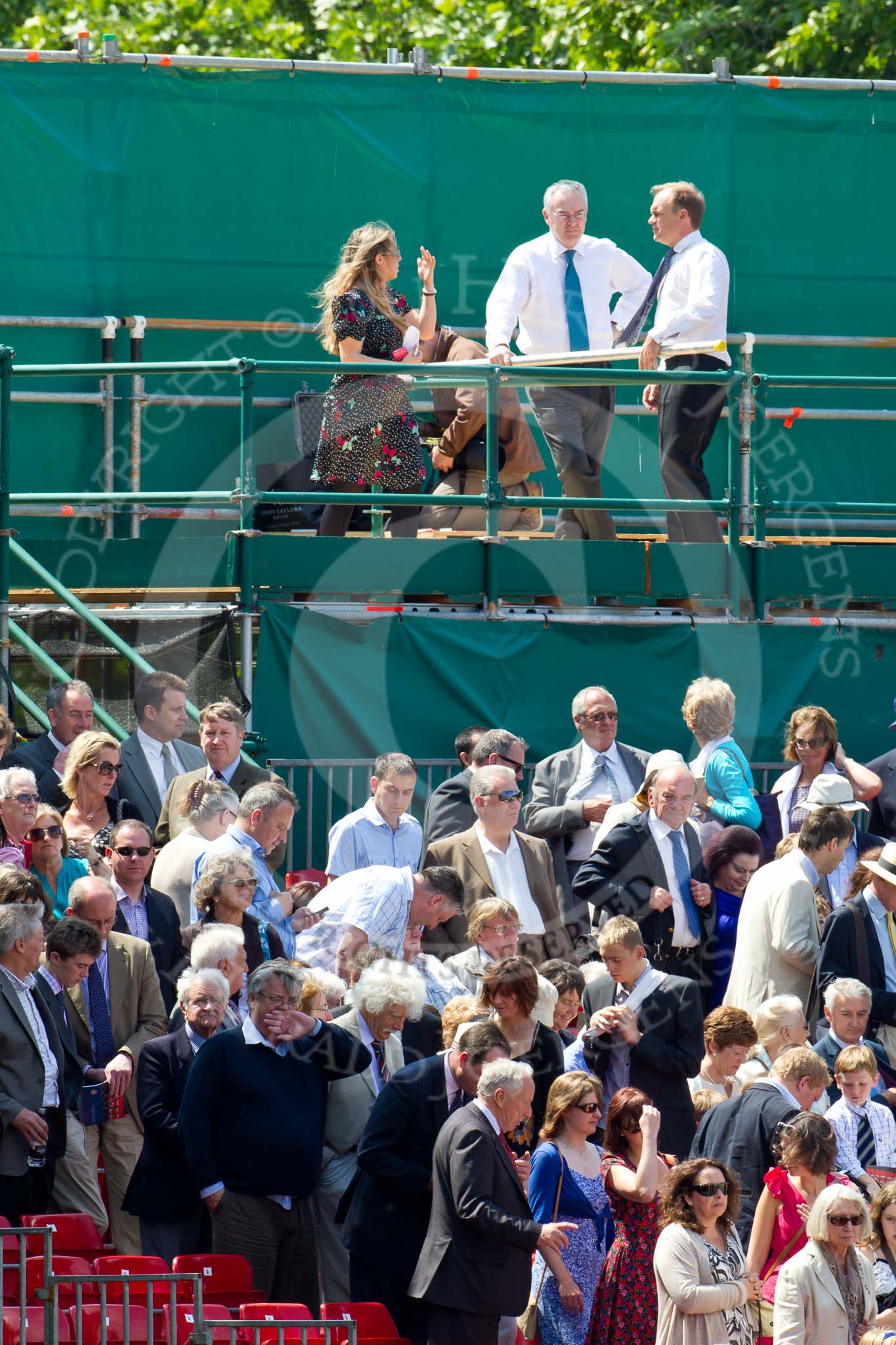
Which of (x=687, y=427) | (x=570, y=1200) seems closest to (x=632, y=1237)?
(x=570, y=1200)

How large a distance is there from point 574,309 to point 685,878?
349 centimetres

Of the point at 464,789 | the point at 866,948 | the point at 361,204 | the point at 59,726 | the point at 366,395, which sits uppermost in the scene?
the point at 361,204

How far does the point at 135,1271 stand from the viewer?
713 cm

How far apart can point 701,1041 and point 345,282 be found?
4199mm

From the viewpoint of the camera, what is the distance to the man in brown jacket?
11328 mm

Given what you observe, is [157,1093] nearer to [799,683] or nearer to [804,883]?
[804,883]

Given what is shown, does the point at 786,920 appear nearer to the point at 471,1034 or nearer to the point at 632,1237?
the point at 632,1237

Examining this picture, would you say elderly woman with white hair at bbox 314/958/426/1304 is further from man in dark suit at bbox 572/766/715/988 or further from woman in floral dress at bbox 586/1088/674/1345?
man in dark suit at bbox 572/766/715/988

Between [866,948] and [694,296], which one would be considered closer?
[866,948]

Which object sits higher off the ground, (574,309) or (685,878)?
(574,309)

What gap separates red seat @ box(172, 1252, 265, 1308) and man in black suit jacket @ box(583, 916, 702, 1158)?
64.7 inches

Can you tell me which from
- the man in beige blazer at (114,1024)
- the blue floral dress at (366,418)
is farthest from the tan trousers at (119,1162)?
the blue floral dress at (366,418)

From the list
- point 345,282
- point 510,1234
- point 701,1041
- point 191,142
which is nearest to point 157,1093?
point 510,1234

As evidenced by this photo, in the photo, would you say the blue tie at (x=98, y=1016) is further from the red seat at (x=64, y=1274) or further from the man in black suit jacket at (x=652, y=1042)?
the man in black suit jacket at (x=652, y=1042)
